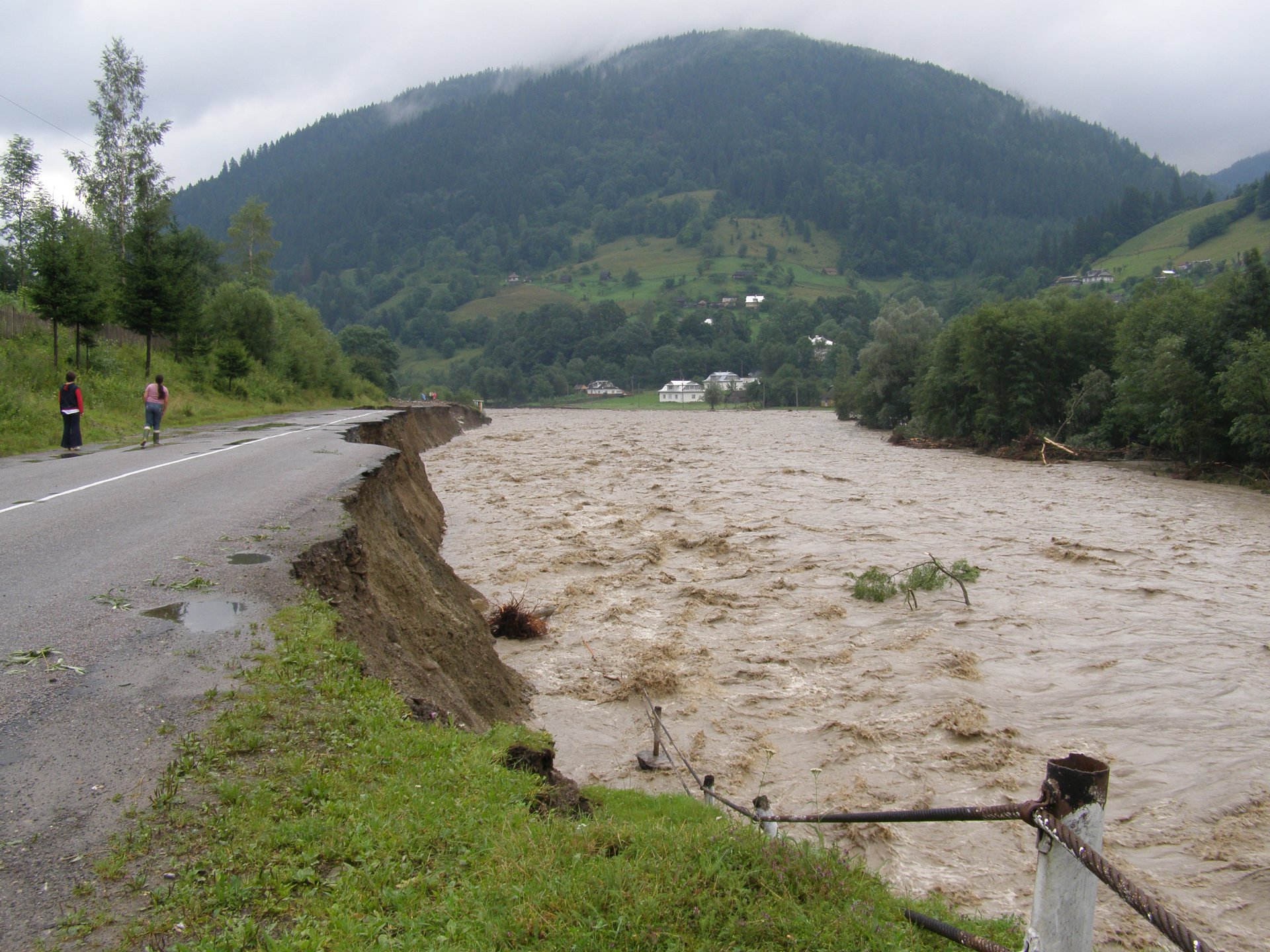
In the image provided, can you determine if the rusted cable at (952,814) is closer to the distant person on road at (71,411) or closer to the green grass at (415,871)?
the green grass at (415,871)

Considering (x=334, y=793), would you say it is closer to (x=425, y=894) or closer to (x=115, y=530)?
(x=425, y=894)

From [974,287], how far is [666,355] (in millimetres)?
70102

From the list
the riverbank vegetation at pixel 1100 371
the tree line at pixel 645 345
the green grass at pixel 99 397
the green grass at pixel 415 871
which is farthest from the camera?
the tree line at pixel 645 345

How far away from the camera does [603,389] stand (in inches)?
6447

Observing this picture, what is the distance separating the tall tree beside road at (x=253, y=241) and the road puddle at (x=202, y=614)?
203ft

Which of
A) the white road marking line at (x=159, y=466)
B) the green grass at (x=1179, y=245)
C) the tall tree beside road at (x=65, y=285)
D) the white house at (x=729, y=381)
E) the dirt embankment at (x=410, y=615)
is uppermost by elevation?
the green grass at (x=1179, y=245)

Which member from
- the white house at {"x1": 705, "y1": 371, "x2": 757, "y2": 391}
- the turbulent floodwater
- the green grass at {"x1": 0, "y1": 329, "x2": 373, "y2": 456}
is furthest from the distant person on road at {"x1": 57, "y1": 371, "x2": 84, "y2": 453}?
the white house at {"x1": 705, "y1": 371, "x2": 757, "y2": 391}

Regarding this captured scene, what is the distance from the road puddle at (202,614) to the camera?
21.1 feet

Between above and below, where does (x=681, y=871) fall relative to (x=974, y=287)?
below

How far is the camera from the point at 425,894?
3707 mm

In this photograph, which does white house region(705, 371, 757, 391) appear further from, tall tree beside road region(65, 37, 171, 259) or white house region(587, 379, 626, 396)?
tall tree beside road region(65, 37, 171, 259)

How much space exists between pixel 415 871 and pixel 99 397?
98.3 feet

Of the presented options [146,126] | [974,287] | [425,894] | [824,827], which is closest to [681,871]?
[425,894]

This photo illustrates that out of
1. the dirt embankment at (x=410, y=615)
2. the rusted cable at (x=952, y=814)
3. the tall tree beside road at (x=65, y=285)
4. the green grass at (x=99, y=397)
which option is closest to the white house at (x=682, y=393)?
the green grass at (x=99, y=397)
